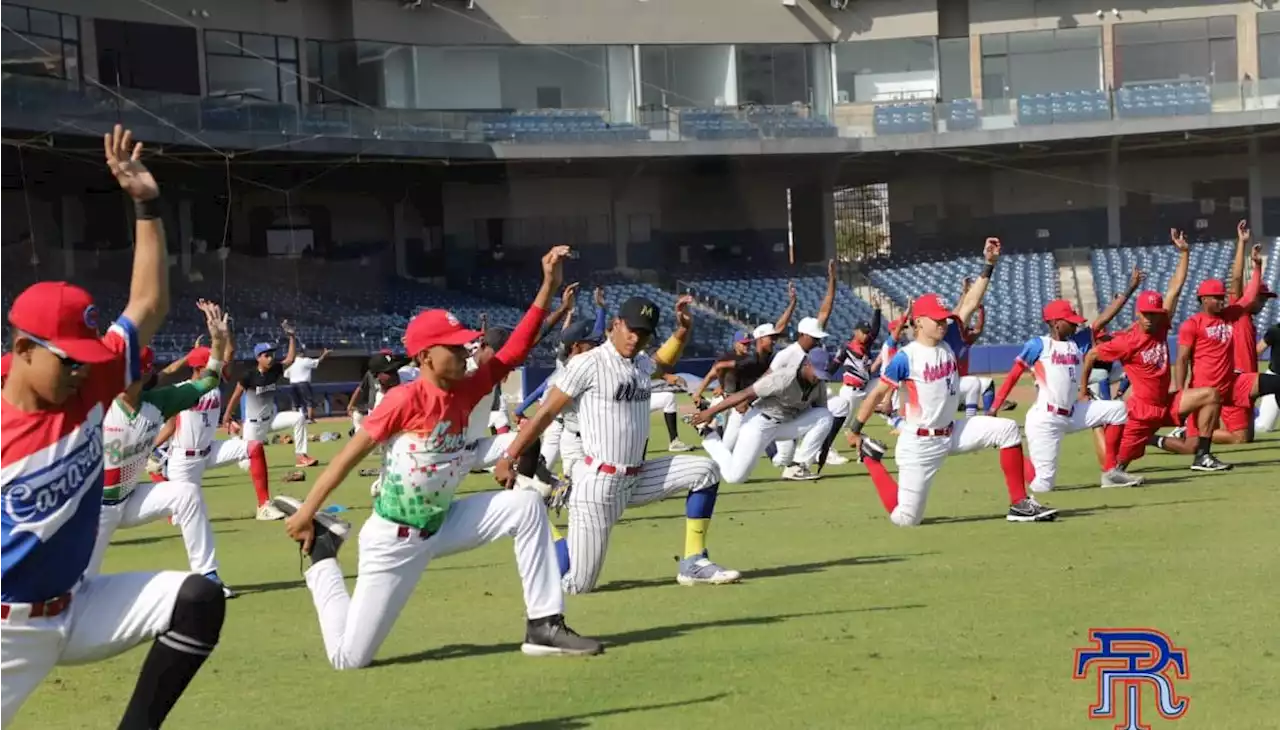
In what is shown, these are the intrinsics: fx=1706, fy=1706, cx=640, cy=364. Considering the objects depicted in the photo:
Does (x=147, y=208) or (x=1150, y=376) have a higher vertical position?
(x=147, y=208)

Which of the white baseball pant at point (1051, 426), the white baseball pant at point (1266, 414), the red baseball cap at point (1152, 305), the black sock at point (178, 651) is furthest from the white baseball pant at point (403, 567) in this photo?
the white baseball pant at point (1266, 414)

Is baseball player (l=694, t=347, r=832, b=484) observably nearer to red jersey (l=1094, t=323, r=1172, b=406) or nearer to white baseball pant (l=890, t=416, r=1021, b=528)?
red jersey (l=1094, t=323, r=1172, b=406)

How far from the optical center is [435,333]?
8.27m

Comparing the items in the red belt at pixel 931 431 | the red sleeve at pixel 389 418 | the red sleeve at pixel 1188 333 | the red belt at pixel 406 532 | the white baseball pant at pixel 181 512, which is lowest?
the white baseball pant at pixel 181 512

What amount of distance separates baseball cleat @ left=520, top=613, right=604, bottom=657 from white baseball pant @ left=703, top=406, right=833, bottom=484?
8407 mm

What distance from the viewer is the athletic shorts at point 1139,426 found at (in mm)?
17031

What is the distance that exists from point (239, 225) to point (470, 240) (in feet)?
23.3

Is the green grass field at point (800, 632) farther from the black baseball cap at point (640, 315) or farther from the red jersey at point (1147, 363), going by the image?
the red jersey at point (1147, 363)

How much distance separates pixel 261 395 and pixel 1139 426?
11.5 meters

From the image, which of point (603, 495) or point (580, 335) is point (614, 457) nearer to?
point (603, 495)

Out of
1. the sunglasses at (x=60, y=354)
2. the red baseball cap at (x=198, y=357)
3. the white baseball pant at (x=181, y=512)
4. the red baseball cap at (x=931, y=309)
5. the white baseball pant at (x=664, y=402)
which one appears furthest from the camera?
the white baseball pant at (x=664, y=402)

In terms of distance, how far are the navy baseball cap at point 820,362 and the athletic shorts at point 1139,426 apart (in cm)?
349

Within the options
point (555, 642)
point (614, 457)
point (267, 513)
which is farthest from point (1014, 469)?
point (267, 513)

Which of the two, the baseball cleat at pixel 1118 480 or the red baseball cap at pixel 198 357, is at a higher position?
the red baseball cap at pixel 198 357
